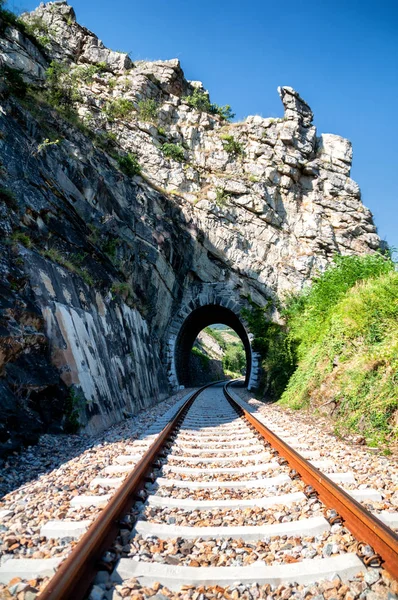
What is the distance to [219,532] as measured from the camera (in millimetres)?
2582

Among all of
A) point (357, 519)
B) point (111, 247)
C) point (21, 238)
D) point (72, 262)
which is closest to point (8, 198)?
point (21, 238)

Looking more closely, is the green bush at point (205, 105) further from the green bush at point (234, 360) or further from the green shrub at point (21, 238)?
the green bush at point (234, 360)

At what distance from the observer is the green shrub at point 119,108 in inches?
915

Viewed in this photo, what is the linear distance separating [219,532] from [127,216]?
15.5 m

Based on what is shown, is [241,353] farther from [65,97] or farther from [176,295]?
[65,97]

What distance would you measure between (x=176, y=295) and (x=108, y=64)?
17.3m

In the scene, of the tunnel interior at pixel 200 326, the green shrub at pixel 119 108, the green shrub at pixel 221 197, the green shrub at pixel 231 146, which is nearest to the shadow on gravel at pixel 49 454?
the tunnel interior at pixel 200 326

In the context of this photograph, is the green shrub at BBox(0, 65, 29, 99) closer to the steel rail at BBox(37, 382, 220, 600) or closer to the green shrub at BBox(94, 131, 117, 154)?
the green shrub at BBox(94, 131, 117, 154)

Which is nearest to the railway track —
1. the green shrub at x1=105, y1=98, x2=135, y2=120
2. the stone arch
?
the stone arch

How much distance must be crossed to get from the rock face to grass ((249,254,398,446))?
14.8 ft

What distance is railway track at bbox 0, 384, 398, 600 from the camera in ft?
6.72

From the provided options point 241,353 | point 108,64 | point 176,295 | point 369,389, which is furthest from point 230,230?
point 241,353

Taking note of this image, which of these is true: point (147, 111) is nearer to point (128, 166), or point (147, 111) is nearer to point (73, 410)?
point (128, 166)

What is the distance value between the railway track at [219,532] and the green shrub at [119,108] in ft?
77.9
